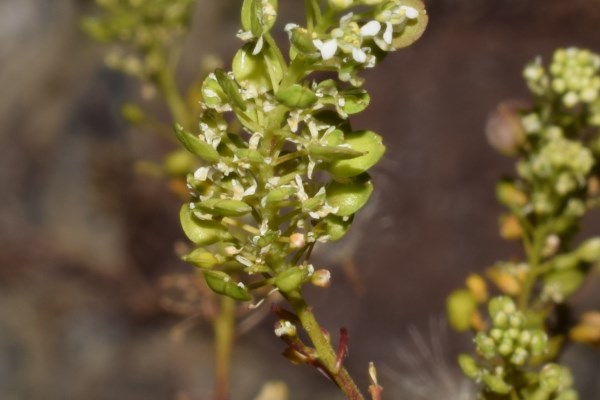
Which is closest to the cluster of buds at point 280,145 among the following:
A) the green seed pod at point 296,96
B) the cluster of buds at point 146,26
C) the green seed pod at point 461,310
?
the green seed pod at point 296,96

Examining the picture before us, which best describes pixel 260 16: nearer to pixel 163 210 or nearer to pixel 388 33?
pixel 388 33

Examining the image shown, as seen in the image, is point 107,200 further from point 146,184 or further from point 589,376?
point 589,376

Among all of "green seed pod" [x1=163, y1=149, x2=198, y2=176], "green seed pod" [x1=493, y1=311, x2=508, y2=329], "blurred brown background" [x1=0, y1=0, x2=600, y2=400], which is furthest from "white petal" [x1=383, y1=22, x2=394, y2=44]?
"blurred brown background" [x1=0, y1=0, x2=600, y2=400]

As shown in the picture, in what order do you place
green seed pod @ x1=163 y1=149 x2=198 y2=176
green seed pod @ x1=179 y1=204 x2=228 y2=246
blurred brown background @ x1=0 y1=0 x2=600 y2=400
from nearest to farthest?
1. green seed pod @ x1=179 y1=204 x2=228 y2=246
2. green seed pod @ x1=163 y1=149 x2=198 y2=176
3. blurred brown background @ x1=0 y1=0 x2=600 y2=400

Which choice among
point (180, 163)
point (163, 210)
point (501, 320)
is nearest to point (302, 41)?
point (501, 320)

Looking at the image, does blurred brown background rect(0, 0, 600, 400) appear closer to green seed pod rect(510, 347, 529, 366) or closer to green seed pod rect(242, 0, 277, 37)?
green seed pod rect(510, 347, 529, 366)

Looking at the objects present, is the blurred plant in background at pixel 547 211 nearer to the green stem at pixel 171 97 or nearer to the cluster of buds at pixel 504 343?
the cluster of buds at pixel 504 343
